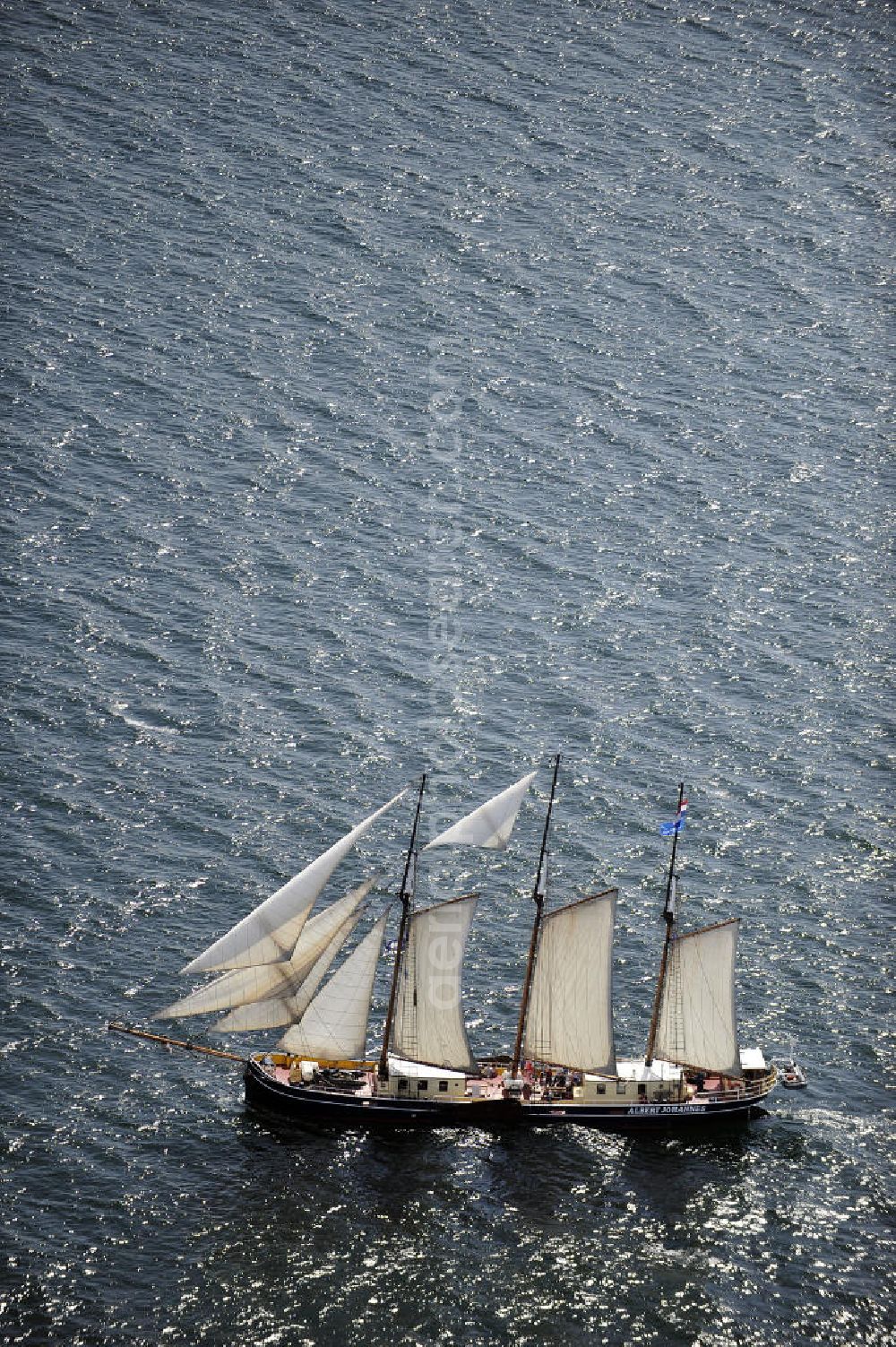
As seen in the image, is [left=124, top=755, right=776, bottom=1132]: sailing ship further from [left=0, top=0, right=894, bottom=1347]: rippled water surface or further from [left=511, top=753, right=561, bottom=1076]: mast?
[left=0, top=0, right=894, bottom=1347]: rippled water surface

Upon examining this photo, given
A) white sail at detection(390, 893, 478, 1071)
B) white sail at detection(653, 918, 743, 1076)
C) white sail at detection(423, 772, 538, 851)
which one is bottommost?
white sail at detection(390, 893, 478, 1071)

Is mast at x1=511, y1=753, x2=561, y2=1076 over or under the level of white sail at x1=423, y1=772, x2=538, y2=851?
under

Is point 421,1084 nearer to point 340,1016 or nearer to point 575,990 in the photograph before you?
point 340,1016

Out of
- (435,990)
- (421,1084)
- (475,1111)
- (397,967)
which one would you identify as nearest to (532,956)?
(435,990)

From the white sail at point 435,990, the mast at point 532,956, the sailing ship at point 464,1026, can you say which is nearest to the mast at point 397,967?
the sailing ship at point 464,1026

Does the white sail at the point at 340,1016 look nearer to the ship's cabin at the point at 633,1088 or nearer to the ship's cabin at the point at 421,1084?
the ship's cabin at the point at 421,1084

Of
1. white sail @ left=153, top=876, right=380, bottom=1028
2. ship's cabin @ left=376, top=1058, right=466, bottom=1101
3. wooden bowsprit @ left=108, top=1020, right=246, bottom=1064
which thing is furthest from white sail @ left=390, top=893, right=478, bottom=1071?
wooden bowsprit @ left=108, top=1020, right=246, bottom=1064

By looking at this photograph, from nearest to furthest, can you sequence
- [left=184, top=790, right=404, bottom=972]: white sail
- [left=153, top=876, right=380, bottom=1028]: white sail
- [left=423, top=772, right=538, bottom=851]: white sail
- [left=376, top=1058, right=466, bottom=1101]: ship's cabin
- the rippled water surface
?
1. the rippled water surface
2. [left=184, top=790, right=404, bottom=972]: white sail
3. [left=153, top=876, right=380, bottom=1028]: white sail
4. [left=423, top=772, right=538, bottom=851]: white sail
5. [left=376, top=1058, right=466, bottom=1101]: ship's cabin
